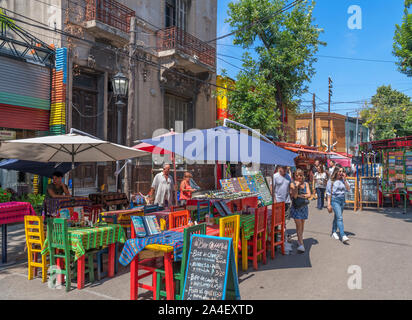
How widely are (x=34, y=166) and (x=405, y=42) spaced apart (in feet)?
45.6

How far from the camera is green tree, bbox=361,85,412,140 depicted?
27.6 meters

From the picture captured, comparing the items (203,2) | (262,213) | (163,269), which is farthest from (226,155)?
(203,2)

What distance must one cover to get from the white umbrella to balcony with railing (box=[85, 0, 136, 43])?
20.4 ft

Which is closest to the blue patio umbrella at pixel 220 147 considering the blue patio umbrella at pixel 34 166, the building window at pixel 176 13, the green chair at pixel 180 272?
the green chair at pixel 180 272

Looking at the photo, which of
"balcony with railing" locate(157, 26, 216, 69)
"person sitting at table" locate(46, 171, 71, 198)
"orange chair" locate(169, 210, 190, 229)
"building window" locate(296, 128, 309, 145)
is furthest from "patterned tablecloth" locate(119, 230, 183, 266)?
"building window" locate(296, 128, 309, 145)

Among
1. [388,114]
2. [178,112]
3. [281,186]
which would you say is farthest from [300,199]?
[388,114]

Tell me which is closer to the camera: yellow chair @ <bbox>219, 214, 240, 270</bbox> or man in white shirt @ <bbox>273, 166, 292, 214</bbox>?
yellow chair @ <bbox>219, 214, 240, 270</bbox>

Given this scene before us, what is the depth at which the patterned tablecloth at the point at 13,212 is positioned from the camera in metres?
6.02

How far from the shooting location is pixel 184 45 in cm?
1675

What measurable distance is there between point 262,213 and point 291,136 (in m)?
27.4

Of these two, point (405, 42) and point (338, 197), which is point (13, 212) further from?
point (405, 42)

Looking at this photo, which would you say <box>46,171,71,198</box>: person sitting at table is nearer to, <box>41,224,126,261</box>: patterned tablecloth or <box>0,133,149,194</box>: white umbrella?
<box>0,133,149,194</box>: white umbrella

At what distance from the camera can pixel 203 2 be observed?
19.9 metres
